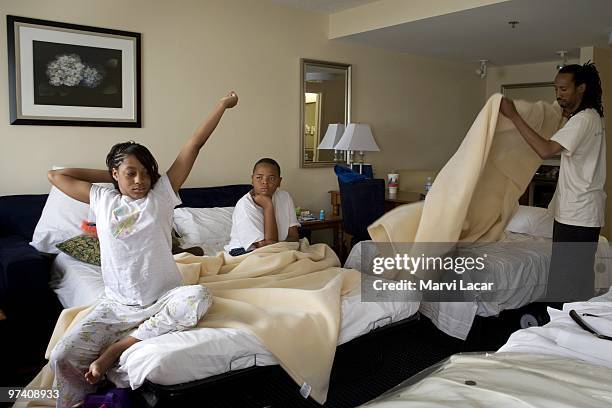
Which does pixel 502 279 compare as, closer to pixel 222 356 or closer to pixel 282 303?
pixel 282 303

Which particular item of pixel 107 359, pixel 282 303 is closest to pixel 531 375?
pixel 282 303

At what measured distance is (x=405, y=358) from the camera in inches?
111

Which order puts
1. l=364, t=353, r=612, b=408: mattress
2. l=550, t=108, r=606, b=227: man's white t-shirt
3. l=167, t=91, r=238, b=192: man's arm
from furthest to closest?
l=550, t=108, r=606, b=227: man's white t-shirt → l=167, t=91, r=238, b=192: man's arm → l=364, t=353, r=612, b=408: mattress

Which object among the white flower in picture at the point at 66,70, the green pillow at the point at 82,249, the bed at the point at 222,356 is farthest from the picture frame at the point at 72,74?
the bed at the point at 222,356

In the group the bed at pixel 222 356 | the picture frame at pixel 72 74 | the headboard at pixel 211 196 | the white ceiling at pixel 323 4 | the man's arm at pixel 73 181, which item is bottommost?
the bed at pixel 222 356

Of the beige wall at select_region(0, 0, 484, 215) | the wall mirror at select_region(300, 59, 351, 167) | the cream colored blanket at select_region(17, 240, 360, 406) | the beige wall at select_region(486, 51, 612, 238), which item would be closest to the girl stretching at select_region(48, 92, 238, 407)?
the cream colored blanket at select_region(17, 240, 360, 406)

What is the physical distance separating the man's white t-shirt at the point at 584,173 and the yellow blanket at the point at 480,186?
165 mm

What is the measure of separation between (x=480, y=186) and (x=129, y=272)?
1660mm

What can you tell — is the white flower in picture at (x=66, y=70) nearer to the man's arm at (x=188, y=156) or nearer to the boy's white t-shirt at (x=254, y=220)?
the boy's white t-shirt at (x=254, y=220)

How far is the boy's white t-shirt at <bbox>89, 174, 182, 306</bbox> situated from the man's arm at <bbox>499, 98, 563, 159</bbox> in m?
1.56

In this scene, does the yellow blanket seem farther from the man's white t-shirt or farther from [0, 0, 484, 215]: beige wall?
[0, 0, 484, 215]: beige wall

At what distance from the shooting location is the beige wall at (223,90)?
3334 mm

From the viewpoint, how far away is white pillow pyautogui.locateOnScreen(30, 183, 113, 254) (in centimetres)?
296

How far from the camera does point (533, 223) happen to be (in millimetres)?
3652
